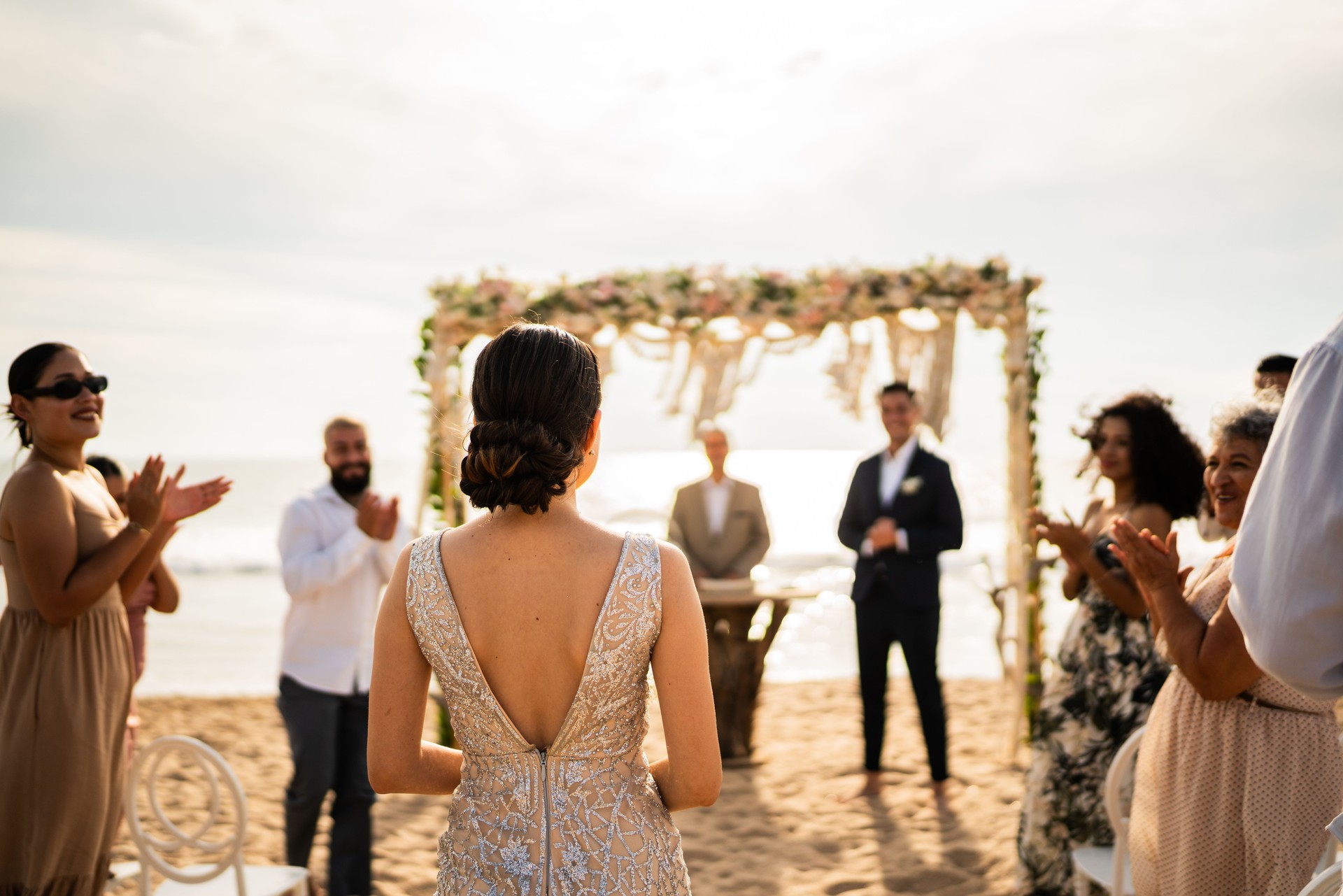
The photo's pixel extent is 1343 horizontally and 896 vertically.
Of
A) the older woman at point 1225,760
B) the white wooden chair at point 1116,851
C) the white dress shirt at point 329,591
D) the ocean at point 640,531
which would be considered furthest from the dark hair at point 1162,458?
the white dress shirt at point 329,591

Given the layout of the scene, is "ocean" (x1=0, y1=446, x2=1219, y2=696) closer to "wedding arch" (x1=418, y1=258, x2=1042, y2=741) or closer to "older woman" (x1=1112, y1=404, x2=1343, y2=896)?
"wedding arch" (x1=418, y1=258, x2=1042, y2=741)

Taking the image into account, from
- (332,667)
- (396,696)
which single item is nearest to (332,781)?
(332,667)

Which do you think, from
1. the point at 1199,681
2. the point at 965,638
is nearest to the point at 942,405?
the point at 1199,681

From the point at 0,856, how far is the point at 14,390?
1348 millimetres

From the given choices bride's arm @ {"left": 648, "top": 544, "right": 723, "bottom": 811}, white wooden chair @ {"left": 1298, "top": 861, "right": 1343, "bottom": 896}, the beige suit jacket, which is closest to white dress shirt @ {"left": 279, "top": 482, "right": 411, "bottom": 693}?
bride's arm @ {"left": 648, "top": 544, "right": 723, "bottom": 811}

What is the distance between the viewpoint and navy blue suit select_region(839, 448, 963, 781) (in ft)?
19.1

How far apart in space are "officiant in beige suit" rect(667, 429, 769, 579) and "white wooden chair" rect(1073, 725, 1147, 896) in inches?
145

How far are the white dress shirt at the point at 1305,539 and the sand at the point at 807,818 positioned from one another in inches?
143

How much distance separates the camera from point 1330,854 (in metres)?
2.25

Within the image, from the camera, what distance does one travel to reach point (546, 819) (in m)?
1.76

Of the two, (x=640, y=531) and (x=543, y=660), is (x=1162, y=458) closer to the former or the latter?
(x=640, y=531)

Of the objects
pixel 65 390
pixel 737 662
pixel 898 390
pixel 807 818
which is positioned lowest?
pixel 807 818

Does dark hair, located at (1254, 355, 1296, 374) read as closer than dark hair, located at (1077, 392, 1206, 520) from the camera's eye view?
Yes

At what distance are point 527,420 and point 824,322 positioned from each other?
5381 mm
